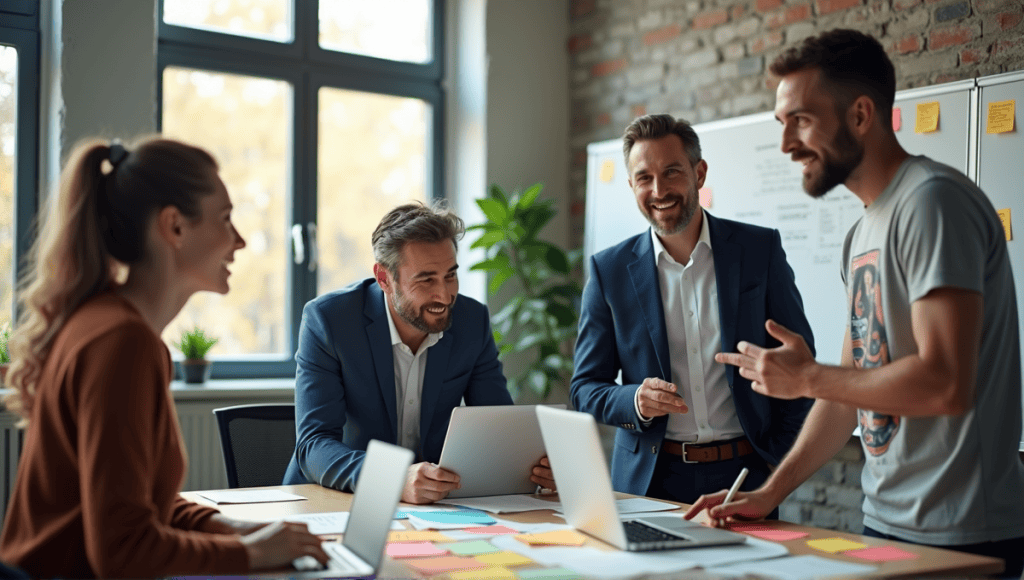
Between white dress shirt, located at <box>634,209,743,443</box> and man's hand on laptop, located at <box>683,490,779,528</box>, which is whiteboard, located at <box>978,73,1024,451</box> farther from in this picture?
man's hand on laptop, located at <box>683,490,779,528</box>

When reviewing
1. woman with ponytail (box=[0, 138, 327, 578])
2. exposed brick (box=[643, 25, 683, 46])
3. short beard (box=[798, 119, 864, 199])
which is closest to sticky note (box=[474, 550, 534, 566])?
woman with ponytail (box=[0, 138, 327, 578])

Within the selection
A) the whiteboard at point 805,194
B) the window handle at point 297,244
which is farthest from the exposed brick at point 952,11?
the window handle at point 297,244

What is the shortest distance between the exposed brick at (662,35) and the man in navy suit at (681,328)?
207 centimetres

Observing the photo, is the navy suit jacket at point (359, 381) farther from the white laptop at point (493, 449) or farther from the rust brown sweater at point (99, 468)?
the rust brown sweater at point (99, 468)

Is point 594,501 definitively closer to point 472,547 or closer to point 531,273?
point 472,547

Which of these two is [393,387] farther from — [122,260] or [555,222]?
[555,222]

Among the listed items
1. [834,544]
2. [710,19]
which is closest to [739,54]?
[710,19]

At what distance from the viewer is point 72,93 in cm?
389

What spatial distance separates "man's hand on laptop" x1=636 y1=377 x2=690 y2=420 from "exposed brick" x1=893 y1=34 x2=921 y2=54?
7.04 feet

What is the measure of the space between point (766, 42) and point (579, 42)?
52.8 inches

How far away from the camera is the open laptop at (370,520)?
1508 mm

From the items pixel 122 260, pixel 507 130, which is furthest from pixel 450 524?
pixel 507 130

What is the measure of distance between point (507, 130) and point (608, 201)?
0.75 meters

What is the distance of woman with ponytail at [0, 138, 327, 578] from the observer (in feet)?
4.32
